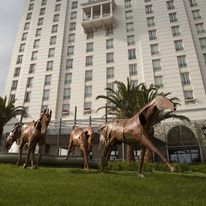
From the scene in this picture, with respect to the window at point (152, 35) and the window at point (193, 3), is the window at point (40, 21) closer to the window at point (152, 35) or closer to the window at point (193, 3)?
the window at point (152, 35)

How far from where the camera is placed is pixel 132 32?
4166 centimetres

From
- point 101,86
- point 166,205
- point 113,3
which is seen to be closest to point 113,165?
point 166,205

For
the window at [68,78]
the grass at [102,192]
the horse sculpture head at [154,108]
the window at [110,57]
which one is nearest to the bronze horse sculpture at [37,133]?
the grass at [102,192]

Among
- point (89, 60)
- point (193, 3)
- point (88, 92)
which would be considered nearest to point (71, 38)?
point (89, 60)

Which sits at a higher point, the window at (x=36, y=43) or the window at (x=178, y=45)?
the window at (x=36, y=43)

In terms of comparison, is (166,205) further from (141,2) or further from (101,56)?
(141,2)

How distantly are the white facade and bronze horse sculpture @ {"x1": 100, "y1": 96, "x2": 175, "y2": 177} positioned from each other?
2468 centimetres

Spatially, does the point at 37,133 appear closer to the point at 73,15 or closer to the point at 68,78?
the point at 68,78

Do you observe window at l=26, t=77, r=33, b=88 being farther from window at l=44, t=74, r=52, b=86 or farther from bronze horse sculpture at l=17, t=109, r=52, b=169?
bronze horse sculpture at l=17, t=109, r=52, b=169

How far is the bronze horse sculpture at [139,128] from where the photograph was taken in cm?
827

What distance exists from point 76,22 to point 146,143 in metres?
42.7

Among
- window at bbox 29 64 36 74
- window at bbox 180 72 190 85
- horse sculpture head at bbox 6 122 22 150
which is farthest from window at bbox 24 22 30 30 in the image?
horse sculpture head at bbox 6 122 22 150

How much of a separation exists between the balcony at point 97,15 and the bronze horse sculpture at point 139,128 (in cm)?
3639

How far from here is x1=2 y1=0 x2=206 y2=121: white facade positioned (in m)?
35.5
